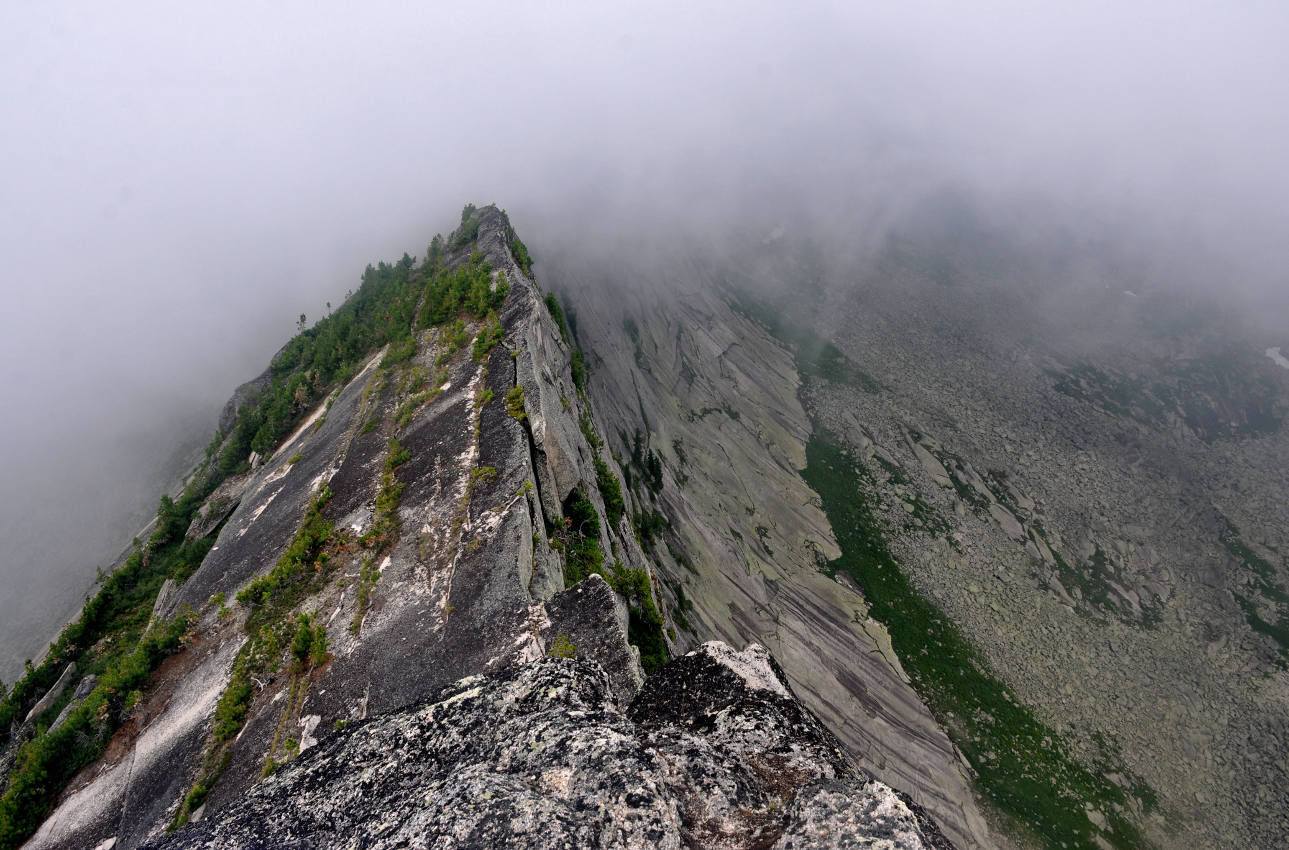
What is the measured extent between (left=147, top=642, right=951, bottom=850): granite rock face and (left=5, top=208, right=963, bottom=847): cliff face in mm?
31

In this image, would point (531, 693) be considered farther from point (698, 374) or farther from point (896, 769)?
point (698, 374)

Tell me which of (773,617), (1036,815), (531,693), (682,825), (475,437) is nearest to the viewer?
(682,825)

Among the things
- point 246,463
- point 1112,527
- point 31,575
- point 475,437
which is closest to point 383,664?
point 475,437

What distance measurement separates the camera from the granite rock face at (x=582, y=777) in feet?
18.1

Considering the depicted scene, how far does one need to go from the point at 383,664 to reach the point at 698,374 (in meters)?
72.1

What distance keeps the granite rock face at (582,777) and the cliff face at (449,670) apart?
0.03 m

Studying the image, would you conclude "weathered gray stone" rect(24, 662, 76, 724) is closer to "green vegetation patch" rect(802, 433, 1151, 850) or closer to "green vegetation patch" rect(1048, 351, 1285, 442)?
"green vegetation patch" rect(802, 433, 1151, 850)

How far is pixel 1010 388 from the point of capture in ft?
309

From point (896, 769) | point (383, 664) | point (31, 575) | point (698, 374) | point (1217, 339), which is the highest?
point (383, 664)

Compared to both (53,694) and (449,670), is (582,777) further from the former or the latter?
(53,694)

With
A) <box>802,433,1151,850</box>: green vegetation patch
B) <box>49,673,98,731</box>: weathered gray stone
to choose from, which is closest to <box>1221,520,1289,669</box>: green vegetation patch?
<box>802,433,1151,850</box>: green vegetation patch

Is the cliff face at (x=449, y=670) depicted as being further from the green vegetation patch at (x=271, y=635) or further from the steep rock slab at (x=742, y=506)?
the steep rock slab at (x=742, y=506)

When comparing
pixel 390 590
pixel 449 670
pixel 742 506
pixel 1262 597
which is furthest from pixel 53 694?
pixel 1262 597

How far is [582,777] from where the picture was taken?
6.04m
